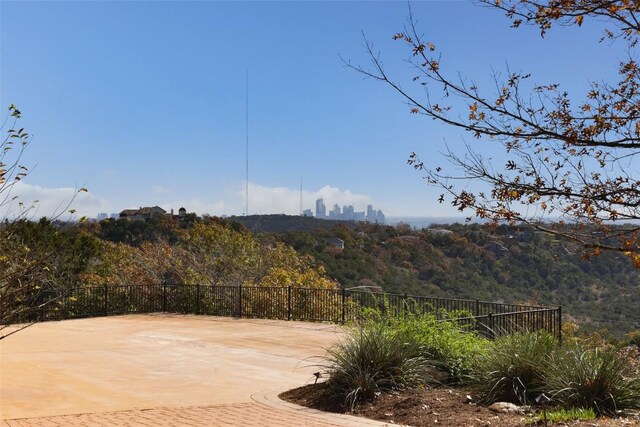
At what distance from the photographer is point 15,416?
8.59m

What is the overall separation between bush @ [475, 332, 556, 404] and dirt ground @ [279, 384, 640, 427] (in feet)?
1.18

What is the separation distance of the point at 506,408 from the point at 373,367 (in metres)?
A: 1.85

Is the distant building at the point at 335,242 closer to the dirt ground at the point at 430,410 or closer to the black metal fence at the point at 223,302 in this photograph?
the black metal fence at the point at 223,302

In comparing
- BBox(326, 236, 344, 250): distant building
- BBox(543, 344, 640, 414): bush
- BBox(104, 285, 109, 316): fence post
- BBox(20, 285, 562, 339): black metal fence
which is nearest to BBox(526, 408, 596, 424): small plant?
BBox(543, 344, 640, 414): bush

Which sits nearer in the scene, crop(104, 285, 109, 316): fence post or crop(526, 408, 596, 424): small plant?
crop(526, 408, 596, 424): small plant

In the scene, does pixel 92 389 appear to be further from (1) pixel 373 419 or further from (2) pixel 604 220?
(2) pixel 604 220

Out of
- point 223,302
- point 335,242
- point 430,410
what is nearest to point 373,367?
point 430,410

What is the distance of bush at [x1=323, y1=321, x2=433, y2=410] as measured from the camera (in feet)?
28.6

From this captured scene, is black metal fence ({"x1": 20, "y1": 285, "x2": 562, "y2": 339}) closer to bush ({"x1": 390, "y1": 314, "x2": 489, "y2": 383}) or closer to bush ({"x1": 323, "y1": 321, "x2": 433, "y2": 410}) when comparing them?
bush ({"x1": 390, "y1": 314, "x2": 489, "y2": 383})

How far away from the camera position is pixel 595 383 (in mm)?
7680

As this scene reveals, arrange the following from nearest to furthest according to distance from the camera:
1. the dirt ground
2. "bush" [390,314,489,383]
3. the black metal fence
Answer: the dirt ground → "bush" [390,314,489,383] → the black metal fence

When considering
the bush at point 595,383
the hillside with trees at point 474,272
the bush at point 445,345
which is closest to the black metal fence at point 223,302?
the bush at point 445,345

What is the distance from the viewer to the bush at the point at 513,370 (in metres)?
8.24

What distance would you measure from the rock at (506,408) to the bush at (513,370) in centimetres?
26
